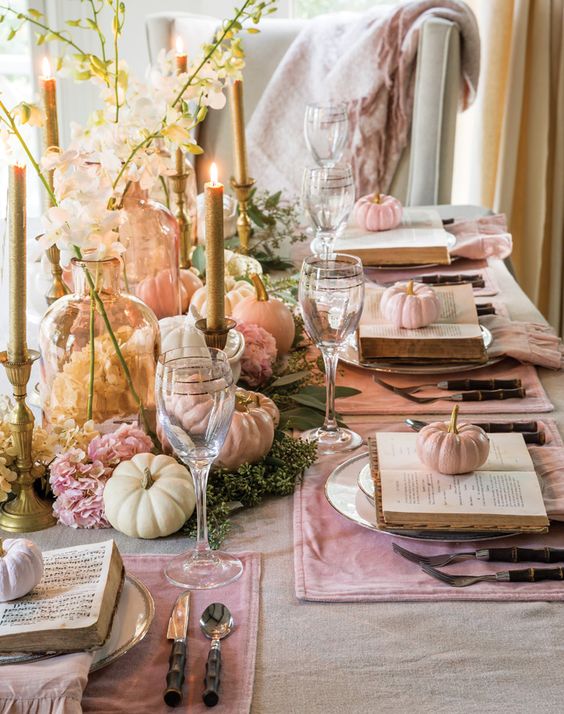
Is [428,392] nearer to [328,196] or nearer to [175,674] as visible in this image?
[328,196]

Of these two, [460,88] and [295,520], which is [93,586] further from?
[460,88]


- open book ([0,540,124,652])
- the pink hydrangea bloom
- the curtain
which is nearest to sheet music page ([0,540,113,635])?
open book ([0,540,124,652])

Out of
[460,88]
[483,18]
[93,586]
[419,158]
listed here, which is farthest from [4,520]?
[483,18]

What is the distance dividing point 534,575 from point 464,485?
12 cm

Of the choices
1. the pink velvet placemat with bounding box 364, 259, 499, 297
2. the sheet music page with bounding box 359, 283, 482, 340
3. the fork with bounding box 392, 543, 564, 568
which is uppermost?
the pink velvet placemat with bounding box 364, 259, 499, 297

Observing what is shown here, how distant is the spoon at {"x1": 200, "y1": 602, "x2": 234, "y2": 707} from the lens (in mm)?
680

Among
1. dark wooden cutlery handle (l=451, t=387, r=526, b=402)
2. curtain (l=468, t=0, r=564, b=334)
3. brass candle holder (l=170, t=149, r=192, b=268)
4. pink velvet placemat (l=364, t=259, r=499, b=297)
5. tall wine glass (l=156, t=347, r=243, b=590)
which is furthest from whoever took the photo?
curtain (l=468, t=0, r=564, b=334)

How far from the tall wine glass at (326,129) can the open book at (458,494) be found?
1000 millimetres

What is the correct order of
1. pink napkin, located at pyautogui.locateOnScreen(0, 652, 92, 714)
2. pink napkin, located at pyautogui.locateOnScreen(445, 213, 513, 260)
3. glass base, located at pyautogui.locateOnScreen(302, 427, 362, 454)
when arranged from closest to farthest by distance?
pink napkin, located at pyautogui.locateOnScreen(0, 652, 92, 714)
glass base, located at pyautogui.locateOnScreen(302, 427, 362, 454)
pink napkin, located at pyautogui.locateOnScreen(445, 213, 513, 260)

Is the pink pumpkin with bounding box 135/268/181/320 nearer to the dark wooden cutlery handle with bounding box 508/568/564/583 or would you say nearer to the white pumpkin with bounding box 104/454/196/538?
the white pumpkin with bounding box 104/454/196/538

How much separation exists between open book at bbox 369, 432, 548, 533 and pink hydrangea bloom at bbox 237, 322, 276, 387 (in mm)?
277

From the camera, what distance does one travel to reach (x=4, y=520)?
37.1 inches

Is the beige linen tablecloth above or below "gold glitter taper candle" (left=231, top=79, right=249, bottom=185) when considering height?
below

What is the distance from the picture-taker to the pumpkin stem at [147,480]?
0.91 m
